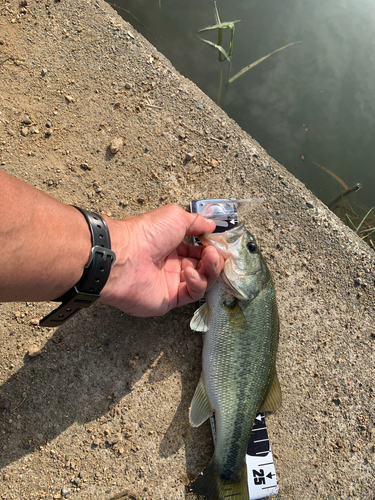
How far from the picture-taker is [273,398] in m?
2.31

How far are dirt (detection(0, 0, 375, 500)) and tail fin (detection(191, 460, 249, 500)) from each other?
0.64 feet

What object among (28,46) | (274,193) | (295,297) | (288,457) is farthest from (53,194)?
(288,457)

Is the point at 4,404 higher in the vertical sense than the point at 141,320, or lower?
lower

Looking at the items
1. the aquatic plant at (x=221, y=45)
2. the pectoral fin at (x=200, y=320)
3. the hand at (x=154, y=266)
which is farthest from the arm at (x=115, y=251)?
the aquatic plant at (x=221, y=45)

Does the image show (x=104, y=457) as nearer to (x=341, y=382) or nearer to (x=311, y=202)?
(x=341, y=382)

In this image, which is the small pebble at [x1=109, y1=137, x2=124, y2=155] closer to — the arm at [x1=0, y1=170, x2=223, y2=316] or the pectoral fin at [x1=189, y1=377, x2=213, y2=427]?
the arm at [x1=0, y1=170, x2=223, y2=316]

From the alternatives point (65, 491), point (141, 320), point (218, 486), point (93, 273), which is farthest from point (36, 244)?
point (218, 486)

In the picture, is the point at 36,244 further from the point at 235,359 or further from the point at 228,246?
the point at 235,359

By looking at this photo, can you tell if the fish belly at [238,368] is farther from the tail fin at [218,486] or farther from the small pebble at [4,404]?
the small pebble at [4,404]

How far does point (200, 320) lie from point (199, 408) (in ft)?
2.19

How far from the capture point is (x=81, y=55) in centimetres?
271

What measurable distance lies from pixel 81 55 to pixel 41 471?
137 inches

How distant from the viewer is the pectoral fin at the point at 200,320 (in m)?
2.27

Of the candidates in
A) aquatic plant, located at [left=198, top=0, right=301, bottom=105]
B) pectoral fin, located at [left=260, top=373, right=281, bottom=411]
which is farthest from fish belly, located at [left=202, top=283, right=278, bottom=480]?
aquatic plant, located at [left=198, top=0, right=301, bottom=105]
